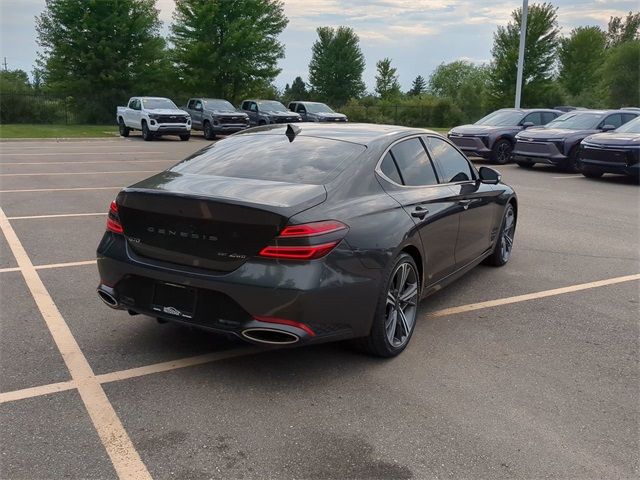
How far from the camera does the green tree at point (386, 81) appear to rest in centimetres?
7056

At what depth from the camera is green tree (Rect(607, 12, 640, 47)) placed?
85438 mm

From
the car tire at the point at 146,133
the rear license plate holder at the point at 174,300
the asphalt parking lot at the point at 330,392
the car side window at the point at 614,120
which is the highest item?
the car side window at the point at 614,120

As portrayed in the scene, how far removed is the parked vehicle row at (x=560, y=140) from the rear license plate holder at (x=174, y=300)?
44.9 ft

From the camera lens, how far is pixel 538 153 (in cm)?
1681

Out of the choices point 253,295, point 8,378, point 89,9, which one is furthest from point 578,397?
point 89,9

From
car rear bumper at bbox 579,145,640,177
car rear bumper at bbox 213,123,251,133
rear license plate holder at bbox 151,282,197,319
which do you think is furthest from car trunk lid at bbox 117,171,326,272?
car rear bumper at bbox 213,123,251,133

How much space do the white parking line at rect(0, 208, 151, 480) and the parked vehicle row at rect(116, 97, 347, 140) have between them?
20.6 metres

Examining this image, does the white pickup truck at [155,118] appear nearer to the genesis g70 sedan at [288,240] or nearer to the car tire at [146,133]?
the car tire at [146,133]

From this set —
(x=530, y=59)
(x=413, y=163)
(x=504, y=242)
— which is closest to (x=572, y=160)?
(x=504, y=242)

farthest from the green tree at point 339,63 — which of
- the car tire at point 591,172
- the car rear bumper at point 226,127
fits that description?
the car tire at point 591,172

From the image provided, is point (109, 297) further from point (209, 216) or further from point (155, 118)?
point (155, 118)

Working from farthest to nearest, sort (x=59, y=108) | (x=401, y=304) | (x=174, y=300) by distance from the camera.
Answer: (x=59, y=108)
(x=401, y=304)
(x=174, y=300)

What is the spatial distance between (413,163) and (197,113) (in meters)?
25.1

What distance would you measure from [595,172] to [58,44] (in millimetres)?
31454
